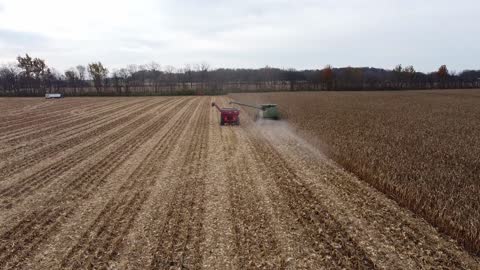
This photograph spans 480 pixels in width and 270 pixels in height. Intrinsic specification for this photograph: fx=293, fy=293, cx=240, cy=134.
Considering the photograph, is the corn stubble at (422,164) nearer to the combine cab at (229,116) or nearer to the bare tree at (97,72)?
the combine cab at (229,116)

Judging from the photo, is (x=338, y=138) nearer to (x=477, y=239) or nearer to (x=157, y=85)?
(x=477, y=239)

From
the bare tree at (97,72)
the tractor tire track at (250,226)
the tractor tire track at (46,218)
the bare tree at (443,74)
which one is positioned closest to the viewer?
the tractor tire track at (250,226)

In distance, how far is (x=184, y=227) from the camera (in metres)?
6.38

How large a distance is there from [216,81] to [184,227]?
98.5 metres

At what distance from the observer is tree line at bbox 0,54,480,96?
91.4 meters

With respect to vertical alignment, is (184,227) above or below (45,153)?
below

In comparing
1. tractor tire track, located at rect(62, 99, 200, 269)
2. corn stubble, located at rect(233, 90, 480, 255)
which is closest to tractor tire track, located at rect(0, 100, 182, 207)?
tractor tire track, located at rect(62, 99, 200, 269)

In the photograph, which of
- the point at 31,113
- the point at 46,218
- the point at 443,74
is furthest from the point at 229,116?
the point at 443,74

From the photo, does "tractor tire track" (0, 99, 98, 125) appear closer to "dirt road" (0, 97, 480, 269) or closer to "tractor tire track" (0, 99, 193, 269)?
"dirt road" (0, 97, 480, 269)

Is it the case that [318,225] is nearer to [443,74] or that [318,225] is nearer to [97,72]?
[97,72]

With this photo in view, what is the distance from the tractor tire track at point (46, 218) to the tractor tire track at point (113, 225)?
826mm

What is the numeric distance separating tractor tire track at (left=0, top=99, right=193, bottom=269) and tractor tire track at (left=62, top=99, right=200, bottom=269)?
0.83 m

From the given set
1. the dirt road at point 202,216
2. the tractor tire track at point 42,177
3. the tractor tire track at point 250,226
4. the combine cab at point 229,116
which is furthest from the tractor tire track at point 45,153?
the combine cab at point 229,116

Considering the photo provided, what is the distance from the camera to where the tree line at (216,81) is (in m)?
91.4
